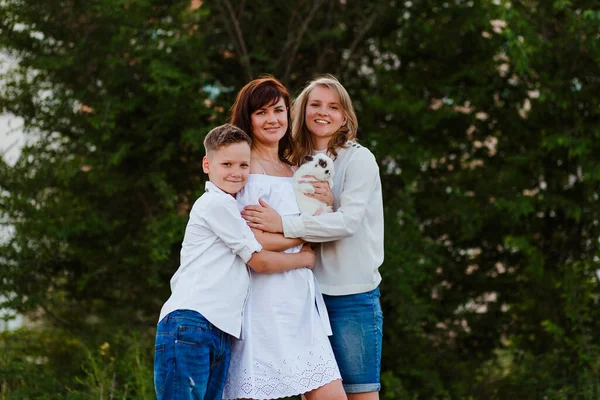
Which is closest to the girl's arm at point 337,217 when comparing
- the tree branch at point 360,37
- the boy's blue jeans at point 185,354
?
the boy's blue jeans at point 185,354

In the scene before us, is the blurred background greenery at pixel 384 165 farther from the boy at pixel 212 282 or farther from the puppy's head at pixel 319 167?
the boy at pixel 212 282

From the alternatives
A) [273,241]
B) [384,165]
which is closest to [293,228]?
[273,241]

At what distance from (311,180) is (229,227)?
→ 481 mm

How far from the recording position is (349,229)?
3523 millimetres

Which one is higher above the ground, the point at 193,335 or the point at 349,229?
the point at 349,229

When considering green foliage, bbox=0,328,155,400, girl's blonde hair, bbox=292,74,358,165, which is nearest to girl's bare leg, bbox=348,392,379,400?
girl's blonde hair, bbox=292,74,358,165

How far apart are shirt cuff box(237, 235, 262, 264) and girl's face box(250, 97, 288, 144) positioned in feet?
1.77

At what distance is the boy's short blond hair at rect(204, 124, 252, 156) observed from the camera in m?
3.35

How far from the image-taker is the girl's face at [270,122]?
140 inches

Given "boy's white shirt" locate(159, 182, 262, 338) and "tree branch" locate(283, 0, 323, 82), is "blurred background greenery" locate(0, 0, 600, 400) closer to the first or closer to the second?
"tree branch" locate(283, 0, 323, 82)

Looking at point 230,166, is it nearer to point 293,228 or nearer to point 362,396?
point 293,228

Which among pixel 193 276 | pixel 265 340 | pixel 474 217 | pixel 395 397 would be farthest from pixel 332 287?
pixel 474 217

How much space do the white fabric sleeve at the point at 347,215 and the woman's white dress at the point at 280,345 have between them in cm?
20

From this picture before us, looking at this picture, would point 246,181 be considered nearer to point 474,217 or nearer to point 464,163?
point 474,217
